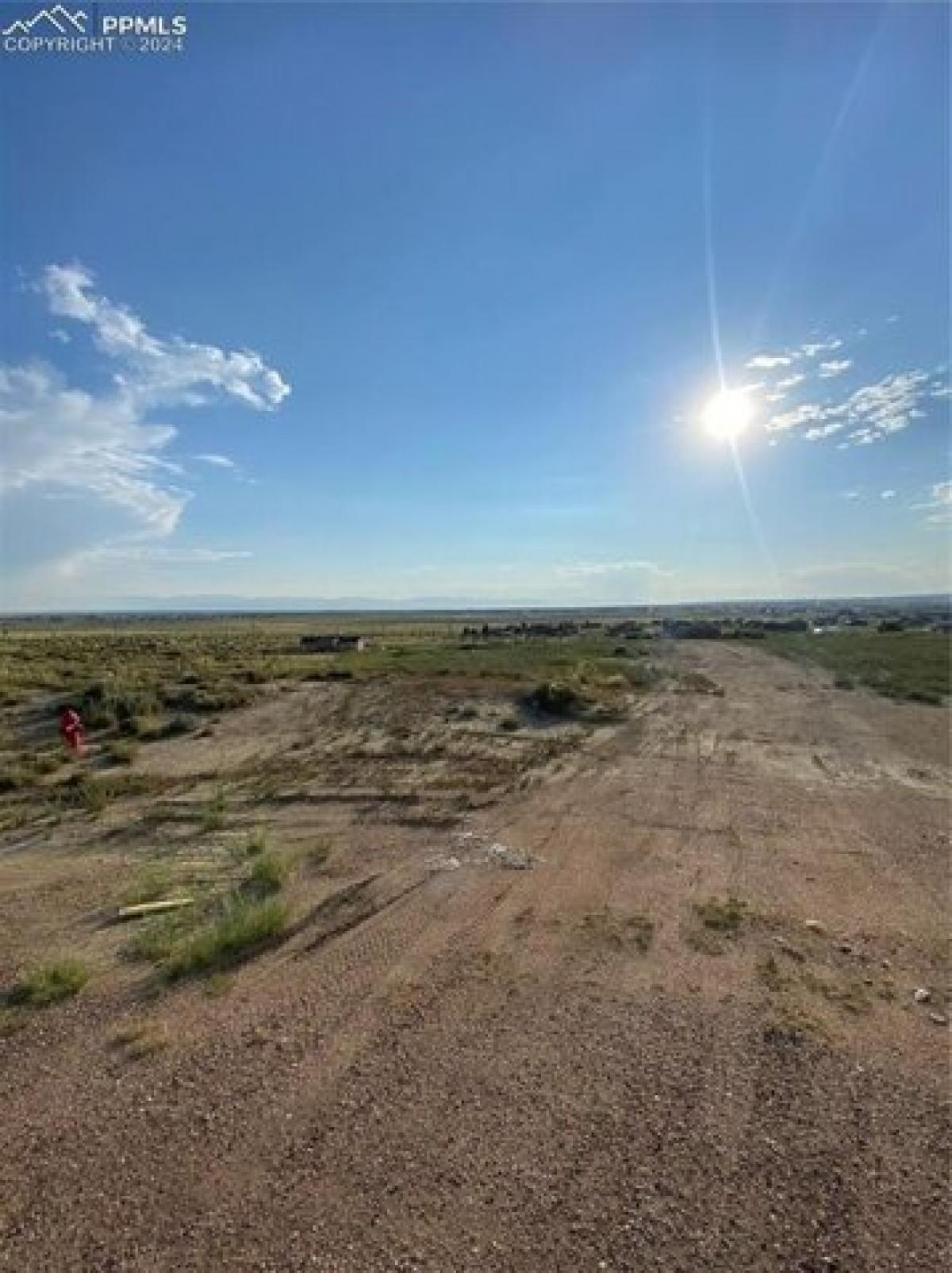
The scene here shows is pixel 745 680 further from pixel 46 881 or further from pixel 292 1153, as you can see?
pixel 292 1153

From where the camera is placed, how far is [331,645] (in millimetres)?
57844

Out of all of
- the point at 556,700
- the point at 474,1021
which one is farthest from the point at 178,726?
the point at 474,1021

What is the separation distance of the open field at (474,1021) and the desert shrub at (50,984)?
0.09ft

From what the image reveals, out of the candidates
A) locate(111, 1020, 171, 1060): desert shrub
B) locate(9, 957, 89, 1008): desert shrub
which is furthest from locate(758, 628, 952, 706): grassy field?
locate(9, 957, 89, 1008): desert shrub

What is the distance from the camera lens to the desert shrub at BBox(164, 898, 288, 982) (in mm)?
7445

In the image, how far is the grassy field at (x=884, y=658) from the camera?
31.8m

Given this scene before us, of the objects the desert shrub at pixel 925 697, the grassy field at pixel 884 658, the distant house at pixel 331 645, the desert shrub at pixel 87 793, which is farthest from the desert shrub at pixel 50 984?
the distant house at pixel 331 645

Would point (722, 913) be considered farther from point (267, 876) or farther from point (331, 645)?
point (331, 645)

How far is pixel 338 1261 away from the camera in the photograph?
13.9ft

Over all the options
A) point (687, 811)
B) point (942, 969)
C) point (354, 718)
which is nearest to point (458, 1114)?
point (942, 969)

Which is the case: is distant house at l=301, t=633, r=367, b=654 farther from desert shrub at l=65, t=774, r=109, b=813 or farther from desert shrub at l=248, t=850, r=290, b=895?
desert shrub at l=248, t=850, r=290, b=895

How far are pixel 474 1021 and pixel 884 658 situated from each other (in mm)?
46646

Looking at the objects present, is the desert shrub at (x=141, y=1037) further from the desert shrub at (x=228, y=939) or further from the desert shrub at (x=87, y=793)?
the desert shrub at (x=87, y=793)

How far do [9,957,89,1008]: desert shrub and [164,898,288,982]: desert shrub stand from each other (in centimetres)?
75
